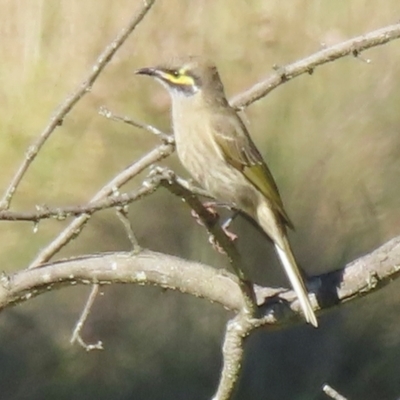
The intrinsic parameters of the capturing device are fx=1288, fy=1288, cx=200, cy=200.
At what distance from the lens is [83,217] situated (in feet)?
8.86

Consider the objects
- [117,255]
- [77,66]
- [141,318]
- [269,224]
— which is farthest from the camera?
[77,66]

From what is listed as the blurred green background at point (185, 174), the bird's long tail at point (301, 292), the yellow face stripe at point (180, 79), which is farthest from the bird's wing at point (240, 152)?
the blurred green background at point (185, 174)

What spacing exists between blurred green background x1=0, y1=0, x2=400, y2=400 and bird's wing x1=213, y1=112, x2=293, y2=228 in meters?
1.25

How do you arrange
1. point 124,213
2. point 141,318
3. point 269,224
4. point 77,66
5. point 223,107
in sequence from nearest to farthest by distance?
point 124,213
point 269,224
point 223,107
point 141,318
point 77,66

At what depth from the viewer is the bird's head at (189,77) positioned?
8.78 feet

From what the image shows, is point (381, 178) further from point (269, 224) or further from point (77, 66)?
point (269, 224)

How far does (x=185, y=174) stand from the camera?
13.1ft

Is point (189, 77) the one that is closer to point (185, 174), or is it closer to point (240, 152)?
point (240, 152)

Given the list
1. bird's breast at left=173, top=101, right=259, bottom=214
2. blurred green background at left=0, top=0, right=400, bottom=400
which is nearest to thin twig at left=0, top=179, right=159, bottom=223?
bird's breast at left=173, top=101, right=259, bottom=214

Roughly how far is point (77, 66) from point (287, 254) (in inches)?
81.7

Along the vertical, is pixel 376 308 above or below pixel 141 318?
below

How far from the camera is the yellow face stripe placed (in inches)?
106

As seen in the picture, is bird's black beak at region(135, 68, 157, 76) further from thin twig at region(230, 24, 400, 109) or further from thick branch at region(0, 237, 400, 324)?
thick branch at region(0, 237, 400, 324)

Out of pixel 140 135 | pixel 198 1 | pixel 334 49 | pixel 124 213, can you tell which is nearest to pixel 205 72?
pixel 334 49
